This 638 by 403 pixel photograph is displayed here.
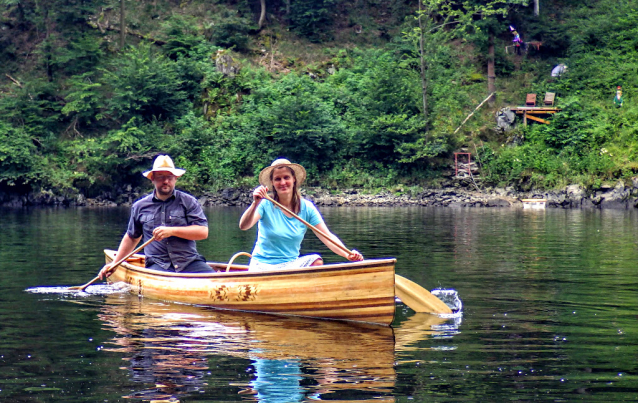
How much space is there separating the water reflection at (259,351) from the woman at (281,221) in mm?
686

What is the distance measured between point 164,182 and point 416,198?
26690 mm

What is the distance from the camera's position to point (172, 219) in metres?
8.84

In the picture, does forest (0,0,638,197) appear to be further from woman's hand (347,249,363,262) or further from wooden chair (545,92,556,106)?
woman's hand (347,249,363,262)

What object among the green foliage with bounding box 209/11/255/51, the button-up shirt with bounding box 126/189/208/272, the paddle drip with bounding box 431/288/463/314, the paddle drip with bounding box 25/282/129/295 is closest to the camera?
the paddle drip with bounding box 431/288/463/314

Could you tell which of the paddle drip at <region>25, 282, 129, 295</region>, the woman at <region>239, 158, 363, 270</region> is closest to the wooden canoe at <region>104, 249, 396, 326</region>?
the woman at <region>239, 158, 363, 270</region>

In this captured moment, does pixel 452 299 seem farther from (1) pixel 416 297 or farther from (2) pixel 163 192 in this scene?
(2) pixel 163 192

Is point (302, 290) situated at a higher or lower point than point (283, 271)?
lower

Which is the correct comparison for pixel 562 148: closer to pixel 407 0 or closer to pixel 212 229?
pixel 407 0

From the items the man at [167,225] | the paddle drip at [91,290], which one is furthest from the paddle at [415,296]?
the paddle drip at [91,290]

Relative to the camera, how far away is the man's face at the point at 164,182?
8625 millimetres

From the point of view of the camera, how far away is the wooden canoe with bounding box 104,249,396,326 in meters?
7.47

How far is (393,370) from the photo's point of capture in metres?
5.67

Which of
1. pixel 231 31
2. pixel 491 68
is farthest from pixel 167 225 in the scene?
pixel 231 31

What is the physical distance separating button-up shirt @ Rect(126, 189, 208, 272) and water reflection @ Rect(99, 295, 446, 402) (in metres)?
0.69
